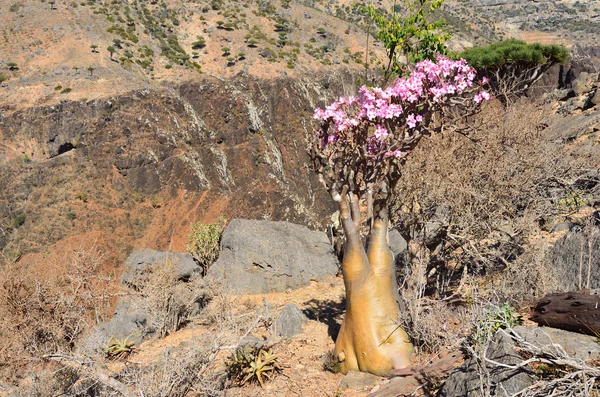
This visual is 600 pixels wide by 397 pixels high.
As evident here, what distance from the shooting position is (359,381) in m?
5.50

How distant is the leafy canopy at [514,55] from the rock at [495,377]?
22.9 m

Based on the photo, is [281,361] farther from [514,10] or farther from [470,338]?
[514,10]

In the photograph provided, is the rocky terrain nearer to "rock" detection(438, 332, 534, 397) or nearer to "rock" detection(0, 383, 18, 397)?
"rock" detection(438, 332, 534, 397)

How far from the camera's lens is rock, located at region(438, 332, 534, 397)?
3.41 metres

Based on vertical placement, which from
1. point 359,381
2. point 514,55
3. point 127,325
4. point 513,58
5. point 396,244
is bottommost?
point 127,325

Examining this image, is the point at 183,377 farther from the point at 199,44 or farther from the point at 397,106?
the point at 199,44

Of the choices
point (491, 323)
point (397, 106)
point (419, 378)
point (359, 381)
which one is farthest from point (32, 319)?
point (491, 323)

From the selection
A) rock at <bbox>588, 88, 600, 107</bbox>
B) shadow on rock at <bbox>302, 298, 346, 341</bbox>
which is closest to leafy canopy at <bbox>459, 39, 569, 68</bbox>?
rock at <bbox>588, 88, 600, 107</bbox>

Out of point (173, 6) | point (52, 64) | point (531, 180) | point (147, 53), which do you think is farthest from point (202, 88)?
point (531, 180)

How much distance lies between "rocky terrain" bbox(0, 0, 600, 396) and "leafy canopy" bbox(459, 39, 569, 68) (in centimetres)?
247

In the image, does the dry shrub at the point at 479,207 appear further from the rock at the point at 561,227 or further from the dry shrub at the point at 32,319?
the dry shrub at the point at 32,319

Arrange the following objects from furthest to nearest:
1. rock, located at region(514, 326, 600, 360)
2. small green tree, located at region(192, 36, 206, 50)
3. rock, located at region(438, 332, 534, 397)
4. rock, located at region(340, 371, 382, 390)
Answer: small green tree, located at region(192, 36, 206, 50)
rock, located at region(340, 371, 382, 390)
rock, located at region(514, 326, 600, 360)
rock, located at region(438, 332, 534, 397)

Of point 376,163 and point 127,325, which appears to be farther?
point 127,325

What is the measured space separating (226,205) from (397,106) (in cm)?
2839
